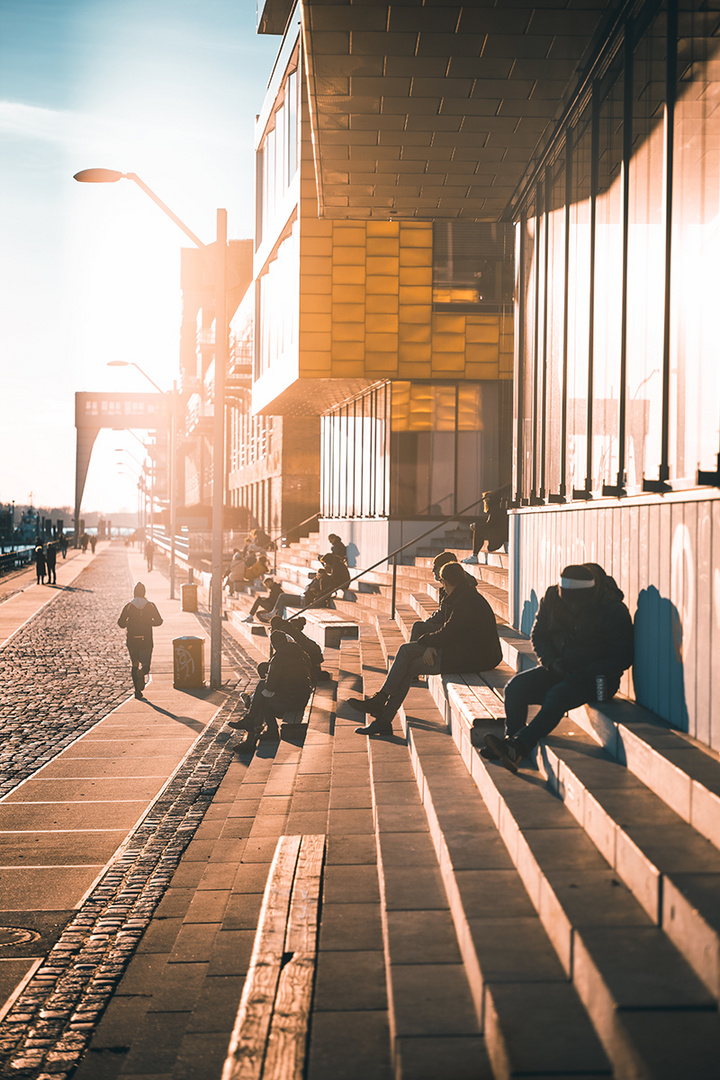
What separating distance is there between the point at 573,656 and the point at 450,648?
2391 mm

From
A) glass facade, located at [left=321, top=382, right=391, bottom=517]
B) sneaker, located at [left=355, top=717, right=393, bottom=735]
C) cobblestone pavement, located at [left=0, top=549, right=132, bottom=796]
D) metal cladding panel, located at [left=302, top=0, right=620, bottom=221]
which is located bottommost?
cobblestone pavement, located at [left=0, top=549, right=132, bottom=796]

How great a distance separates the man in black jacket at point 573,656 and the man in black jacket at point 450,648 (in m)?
2.07

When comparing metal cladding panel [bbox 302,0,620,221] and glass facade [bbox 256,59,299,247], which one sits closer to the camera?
metal cladding panel [bbox 302,0,620,221]

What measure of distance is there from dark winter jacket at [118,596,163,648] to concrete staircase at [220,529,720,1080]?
9131mm

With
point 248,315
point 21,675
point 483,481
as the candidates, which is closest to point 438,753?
point 21,675

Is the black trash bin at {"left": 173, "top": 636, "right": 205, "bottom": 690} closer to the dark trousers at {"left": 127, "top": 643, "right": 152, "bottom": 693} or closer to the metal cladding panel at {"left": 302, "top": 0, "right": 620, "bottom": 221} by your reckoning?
the dark trousers at {"left": 127, "top": 643, "right": 152, "bottom": 693}

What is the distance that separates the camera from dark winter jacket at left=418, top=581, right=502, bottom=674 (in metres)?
8.17

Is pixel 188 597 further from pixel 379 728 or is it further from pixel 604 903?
pixel 604 903

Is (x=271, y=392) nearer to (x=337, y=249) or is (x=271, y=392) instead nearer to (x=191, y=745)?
(x=337, y=249)

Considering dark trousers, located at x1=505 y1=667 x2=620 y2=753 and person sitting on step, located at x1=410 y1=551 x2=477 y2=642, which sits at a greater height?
person sitting on step, located at x1=410 y1=551 x2=477 y2=642

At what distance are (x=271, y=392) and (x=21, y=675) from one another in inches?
562

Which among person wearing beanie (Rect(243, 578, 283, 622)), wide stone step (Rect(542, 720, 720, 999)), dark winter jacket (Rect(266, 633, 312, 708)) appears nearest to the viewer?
wide stone step (Rect(542, 720, 720, 999))

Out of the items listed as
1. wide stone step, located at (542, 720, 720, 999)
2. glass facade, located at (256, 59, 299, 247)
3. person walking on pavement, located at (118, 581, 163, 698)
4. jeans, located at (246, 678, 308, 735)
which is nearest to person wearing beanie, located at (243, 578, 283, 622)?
person walking on pavement, located at (118, 581, 163, 698)

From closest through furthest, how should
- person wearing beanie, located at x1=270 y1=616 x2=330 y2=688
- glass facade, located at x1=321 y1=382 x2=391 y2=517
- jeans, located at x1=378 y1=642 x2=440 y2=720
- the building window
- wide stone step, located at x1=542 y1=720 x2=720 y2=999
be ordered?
1. wide stone step, located at x1=542 y1=720 x2=720 y2=999
2. jeans, located at x1=378 y1=642 x2=440 y2=720
3. person wearing beanie, located at x1=270 y1=616 x2=330 y2=688
4. the building window
5. glass facade, located at x1=321 y1=382 x2=391 y2=517
